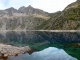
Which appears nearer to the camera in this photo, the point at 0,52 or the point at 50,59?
the point at 50,59

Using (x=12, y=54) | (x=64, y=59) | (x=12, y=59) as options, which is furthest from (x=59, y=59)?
(x=12, y=54)

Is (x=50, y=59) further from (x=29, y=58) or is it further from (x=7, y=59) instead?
(x=7, y=59)

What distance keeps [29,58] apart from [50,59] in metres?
7.05

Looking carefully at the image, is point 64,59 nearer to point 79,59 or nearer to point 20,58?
point 79,59

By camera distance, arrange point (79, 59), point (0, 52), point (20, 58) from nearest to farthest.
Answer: point (79, 59)
point (20, 58)
point (0, 52)

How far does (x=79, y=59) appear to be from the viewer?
50.2m

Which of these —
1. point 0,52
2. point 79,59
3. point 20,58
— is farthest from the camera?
point 0,52

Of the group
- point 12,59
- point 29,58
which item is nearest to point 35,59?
point 29,58

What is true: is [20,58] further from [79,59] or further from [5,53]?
[79,59]

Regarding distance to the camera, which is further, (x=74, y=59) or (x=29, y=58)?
(x=29, y=58)

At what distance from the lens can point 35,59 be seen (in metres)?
52.9

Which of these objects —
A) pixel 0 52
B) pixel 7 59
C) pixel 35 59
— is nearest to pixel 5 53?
pixel 0 52

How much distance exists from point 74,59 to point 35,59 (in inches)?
463

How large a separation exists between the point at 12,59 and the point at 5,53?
757 centimetres
